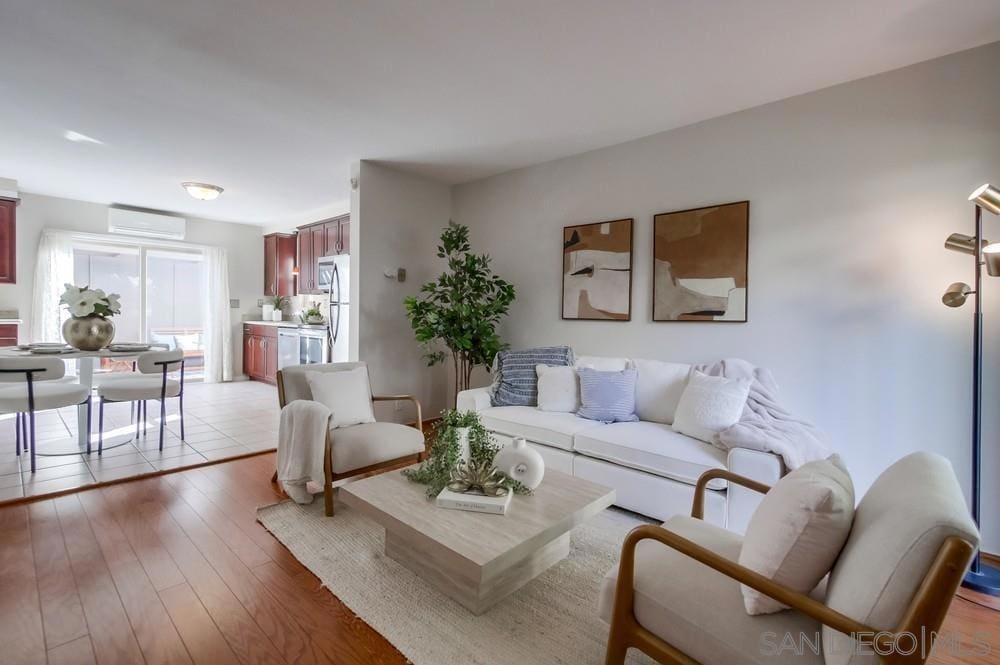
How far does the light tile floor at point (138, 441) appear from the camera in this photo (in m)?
2.99

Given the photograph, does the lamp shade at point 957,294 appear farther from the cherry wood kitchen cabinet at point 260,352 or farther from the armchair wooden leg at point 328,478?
the cherry wood kitchen cabinet at point 260,352

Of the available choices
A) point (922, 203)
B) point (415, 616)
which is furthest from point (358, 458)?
point (922, 203)

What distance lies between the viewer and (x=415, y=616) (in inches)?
67.6

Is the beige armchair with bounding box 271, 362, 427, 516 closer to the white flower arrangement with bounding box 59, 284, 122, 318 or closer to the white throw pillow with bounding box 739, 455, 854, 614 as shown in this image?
the white flower arrangement with bounding box 59, 284, 122, 318

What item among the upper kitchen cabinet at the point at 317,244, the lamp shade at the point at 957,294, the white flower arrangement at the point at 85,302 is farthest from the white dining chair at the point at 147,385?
the lamp shade at the point at 957,294

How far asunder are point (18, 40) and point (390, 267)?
2628 mm

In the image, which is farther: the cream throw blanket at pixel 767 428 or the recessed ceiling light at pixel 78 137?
the recessed ceiling light at pixel 78 137

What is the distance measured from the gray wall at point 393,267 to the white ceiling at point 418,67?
1.59ft

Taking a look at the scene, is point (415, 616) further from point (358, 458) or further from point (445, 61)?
point (445, 61)

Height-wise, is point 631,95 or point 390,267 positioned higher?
point 631,95

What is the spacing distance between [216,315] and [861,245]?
766cm

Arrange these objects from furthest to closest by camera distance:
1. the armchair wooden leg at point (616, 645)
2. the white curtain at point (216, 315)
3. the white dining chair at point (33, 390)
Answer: the white curtain at point (216, 315)
the white dining chair at point (33, 390)
the armchair wooden leg at point (616, 645)

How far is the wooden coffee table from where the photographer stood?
1.54m

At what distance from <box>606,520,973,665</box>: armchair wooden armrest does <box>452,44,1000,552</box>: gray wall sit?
81.6 inches
